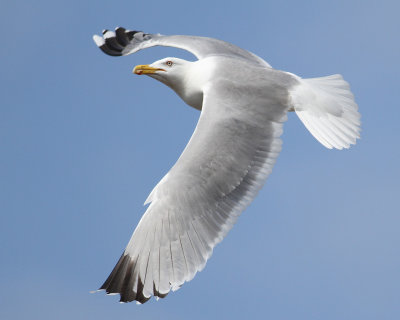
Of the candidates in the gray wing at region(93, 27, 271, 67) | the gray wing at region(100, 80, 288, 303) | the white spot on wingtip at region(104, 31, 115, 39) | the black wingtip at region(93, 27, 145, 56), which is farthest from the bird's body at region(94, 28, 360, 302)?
the white spot on wingtip at region(104, 31, 115, 39)

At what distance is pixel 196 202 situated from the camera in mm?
6113

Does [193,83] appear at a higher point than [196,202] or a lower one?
higher

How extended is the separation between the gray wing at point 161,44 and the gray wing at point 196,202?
1443mm

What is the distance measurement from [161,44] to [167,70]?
1.04m

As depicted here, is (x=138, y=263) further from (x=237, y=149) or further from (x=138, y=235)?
(x=237, y=149)

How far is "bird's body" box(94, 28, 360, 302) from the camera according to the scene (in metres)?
6.03

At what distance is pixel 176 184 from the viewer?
611cm

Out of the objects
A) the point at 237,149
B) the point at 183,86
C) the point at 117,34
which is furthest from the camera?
the point at 117,34

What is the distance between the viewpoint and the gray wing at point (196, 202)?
19.7ft

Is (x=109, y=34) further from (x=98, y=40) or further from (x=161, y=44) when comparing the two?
(x=161, y=44)

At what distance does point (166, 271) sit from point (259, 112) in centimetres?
151

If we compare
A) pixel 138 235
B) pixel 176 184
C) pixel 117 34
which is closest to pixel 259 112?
pixel 176 184

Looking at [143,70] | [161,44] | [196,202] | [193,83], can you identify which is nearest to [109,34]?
[161,44]

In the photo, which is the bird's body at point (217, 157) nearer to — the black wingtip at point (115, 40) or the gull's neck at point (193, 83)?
the gull's neck at point (193, 83)
